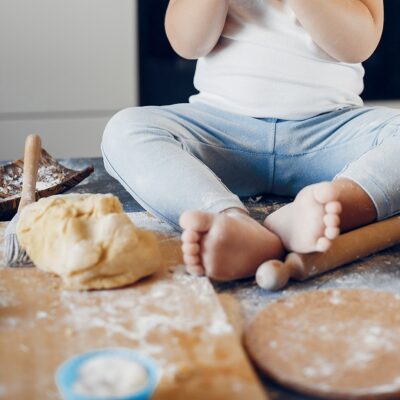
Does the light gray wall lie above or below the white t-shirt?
below

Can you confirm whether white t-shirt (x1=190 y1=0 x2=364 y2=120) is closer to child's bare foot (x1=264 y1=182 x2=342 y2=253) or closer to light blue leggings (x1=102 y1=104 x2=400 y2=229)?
light blue leggings (x1=102 y1=104 x2=400 y2=229)

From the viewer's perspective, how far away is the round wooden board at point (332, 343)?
64 centimetres

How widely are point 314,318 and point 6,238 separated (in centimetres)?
44

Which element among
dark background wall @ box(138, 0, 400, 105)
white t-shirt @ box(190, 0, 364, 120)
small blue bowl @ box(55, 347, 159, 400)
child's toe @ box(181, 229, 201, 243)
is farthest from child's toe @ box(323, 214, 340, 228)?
dark background wall @ box(138, 0, 400, 105)

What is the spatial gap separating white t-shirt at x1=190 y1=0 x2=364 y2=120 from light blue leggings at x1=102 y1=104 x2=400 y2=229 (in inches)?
1.0

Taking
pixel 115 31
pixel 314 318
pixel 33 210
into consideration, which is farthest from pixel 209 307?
pixel 115 31

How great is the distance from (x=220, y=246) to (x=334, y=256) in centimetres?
17

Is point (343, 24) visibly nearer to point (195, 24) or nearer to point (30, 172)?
point (195, 24)

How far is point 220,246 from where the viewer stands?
85 cm

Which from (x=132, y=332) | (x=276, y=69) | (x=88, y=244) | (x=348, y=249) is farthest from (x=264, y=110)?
(x=132, y=332)

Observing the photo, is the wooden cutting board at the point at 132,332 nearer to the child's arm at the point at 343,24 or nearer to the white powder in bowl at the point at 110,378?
the white powder in bowl at the point at 110,378

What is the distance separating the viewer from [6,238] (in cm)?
95

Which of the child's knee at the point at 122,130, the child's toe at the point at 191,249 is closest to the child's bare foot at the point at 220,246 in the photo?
the child's toe at the point at 191,249

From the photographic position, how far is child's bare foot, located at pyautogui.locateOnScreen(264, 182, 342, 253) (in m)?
0.84
